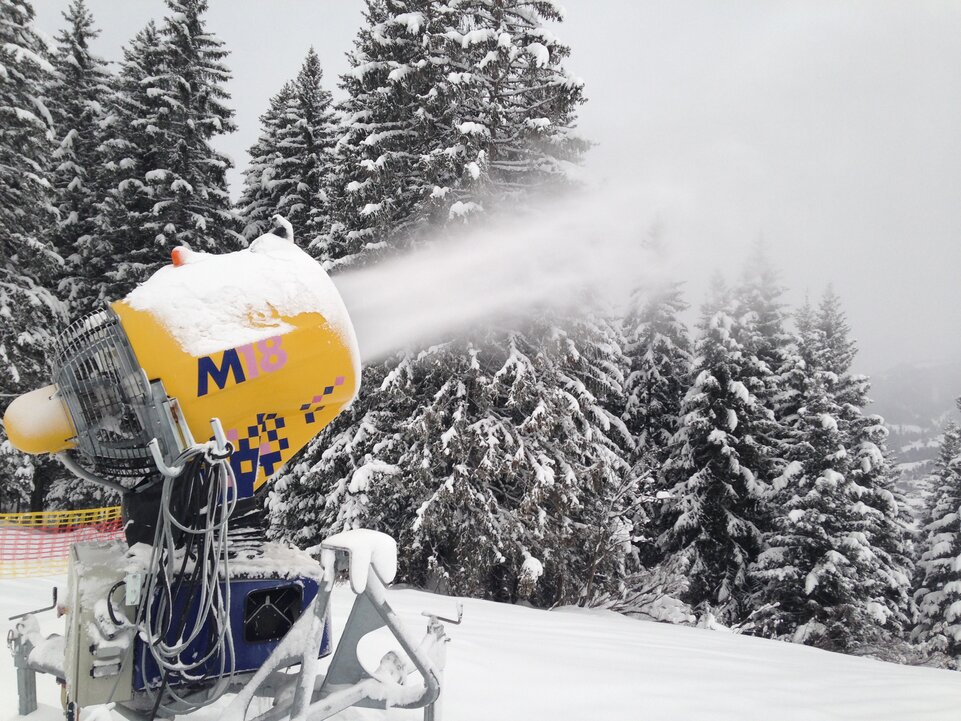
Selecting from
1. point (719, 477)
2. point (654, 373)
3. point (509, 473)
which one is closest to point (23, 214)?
point (509, 473)

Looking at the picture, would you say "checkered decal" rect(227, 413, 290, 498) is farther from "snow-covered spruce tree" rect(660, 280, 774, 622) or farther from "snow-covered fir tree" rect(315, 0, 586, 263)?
"snow-covered spruce tree" rect(660, 280, 774, 622)

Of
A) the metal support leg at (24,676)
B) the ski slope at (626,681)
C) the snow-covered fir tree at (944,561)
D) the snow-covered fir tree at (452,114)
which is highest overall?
the snow-covered fir tree at (452,114)

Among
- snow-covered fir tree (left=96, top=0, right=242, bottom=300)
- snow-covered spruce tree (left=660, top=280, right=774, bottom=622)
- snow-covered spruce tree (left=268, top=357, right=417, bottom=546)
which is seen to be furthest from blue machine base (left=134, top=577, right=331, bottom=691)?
snow-covered spruce tree (left=660, top=280, right=774, bottom=622)

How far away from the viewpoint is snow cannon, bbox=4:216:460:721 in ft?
7.86

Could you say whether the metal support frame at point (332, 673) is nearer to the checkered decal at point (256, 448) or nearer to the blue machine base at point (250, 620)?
the blue machine base at point (250, 620)

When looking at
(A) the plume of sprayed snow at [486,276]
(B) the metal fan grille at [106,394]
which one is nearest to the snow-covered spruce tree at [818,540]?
(A) the plume of sprayed snow at [486,276]

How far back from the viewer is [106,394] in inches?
105

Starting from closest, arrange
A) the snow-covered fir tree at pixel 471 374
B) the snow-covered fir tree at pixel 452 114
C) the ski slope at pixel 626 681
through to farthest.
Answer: the ski slope at pixel 626 681
the snow-covered fir tree at pixel 471 374
the snow-covered fir tree at pixel 452 114

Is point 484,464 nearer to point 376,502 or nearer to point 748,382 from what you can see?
point 376,502

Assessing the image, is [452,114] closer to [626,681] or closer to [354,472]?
[354,472]

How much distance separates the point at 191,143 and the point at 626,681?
18.5 metres

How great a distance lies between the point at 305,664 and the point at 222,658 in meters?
0.46

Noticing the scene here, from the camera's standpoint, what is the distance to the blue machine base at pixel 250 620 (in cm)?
257

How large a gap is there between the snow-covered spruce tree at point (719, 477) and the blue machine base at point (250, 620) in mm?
18585
